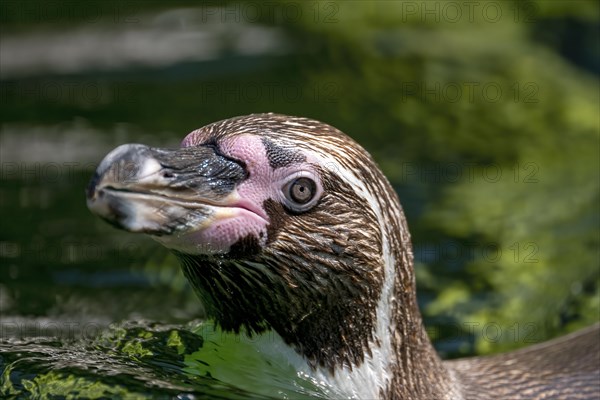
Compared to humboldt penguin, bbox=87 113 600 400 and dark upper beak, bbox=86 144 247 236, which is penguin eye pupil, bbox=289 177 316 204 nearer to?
humboldt penguin, bbox=87 113 600 400

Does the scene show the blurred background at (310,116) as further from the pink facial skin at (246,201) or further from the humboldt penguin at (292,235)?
the pink facial skin at (246,201)

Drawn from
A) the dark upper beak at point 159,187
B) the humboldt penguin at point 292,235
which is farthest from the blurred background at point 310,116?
the dark upper beak at point 159,187

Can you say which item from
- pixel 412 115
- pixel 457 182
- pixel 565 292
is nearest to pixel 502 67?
pixel 412 115

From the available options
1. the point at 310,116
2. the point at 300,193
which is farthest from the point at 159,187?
the point at 310,116

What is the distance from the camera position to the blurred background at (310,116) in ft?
32.8

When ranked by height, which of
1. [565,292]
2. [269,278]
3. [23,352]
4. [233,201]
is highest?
[233,201]

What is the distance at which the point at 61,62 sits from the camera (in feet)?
48.0

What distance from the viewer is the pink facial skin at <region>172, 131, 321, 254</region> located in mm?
6293

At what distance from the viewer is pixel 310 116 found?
13.4 meters

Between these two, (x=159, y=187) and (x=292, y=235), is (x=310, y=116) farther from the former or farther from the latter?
(x=159, y=187)

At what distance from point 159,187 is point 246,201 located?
1.79 feet

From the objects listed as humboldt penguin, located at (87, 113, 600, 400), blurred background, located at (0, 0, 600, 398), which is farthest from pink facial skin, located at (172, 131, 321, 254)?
blurred background, located at (0, 0, 600, 398)

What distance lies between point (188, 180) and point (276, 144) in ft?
1.94

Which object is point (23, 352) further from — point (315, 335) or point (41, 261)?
point (41, 261)
